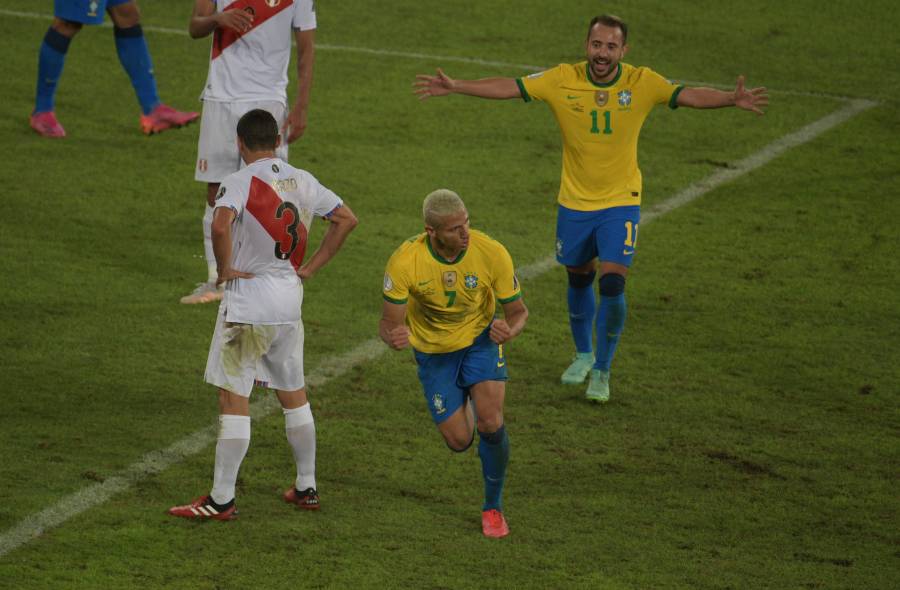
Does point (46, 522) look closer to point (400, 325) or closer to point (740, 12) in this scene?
point (400, 325)

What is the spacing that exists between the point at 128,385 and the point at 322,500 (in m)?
1.76

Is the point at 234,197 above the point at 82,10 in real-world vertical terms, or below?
below

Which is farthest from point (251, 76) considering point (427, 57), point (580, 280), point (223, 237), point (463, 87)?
point (427, 57)

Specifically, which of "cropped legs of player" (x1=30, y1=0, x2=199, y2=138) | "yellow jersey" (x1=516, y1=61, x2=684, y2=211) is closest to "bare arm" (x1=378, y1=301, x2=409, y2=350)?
"yellow jersey" (x1=516, y1=61, x2=684, y2=211)

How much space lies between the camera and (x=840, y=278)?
10.3m

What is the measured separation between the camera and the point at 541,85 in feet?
27.6

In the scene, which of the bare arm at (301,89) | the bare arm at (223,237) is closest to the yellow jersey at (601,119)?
the bare arm at (301,89)

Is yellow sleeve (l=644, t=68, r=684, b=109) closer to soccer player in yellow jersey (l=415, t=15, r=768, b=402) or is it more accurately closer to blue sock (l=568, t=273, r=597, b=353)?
soccer player in yellow jersey (l=415, t=15, r=768, b=402)

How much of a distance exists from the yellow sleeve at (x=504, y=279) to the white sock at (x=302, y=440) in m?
0.99

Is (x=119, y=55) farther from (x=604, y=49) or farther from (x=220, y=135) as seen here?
(x=604, y=49)

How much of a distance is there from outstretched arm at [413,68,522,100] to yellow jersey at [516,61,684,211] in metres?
0.08

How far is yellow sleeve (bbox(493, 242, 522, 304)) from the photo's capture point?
6.56m

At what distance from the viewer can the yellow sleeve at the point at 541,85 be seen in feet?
27.6

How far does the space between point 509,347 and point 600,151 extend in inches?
54.4
